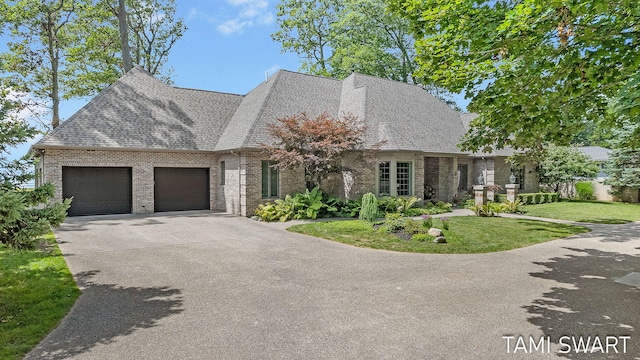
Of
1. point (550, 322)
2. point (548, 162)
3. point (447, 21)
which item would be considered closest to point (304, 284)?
point (550, 322)

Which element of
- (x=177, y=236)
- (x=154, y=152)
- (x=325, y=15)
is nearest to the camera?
(x=177, y=236)

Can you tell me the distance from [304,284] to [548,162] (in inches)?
964

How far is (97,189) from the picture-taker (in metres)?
16.4

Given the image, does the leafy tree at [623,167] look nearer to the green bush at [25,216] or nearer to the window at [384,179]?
the window at [384,179]

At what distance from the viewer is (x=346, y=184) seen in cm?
1741

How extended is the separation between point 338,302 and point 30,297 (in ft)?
16.9

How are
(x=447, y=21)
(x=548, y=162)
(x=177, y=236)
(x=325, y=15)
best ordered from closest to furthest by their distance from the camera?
1. (x=447, y=21)
2. (x=177, y=236)
3. (x=548, y=162)
4. (x=325, y=15)

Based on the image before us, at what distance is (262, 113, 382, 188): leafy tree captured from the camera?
14.4m

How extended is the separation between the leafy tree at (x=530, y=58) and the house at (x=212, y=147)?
8.84 meters

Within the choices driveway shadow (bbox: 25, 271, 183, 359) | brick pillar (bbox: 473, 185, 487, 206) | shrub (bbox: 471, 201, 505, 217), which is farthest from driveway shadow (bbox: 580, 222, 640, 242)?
driveway shadow (bbox: 25, 271, 183, 359)

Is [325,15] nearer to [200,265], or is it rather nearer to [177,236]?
[177,236]

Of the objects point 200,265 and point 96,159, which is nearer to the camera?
point 200,265

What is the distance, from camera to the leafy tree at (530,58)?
493 cm

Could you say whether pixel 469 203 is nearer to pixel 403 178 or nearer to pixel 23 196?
pixel 403 178
